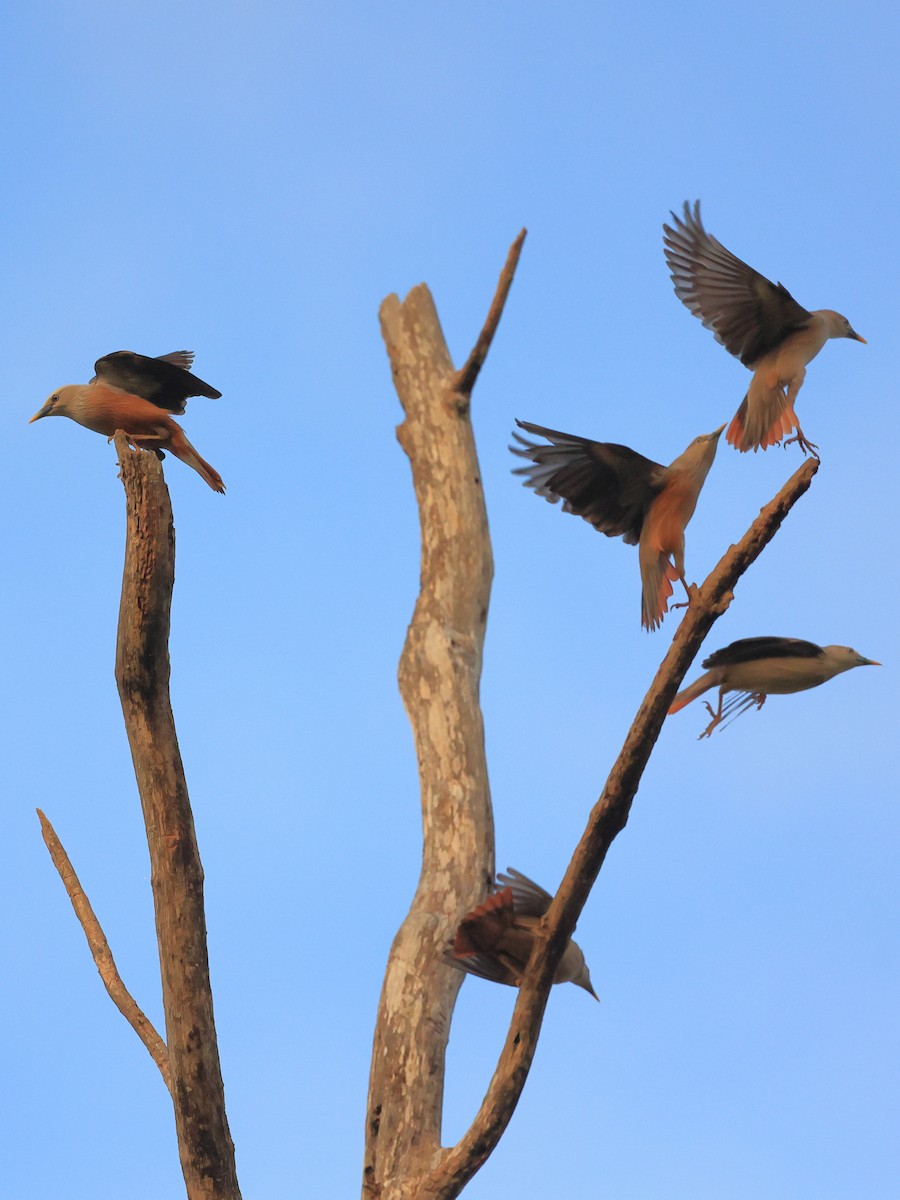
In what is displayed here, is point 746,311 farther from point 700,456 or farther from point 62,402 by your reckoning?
point 62,402

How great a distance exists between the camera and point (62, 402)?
209 inches

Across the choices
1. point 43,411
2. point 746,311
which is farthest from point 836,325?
point 43,411

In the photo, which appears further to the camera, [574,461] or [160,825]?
[574,461]

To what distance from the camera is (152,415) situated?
525 centimetres

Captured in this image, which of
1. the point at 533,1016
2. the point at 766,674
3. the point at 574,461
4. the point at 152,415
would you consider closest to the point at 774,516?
the point at 766,674

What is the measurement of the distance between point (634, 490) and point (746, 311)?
81cm

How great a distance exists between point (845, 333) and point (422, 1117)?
298 centimetres

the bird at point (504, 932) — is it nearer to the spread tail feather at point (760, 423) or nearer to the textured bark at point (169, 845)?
the textured bark at point (169, 845)

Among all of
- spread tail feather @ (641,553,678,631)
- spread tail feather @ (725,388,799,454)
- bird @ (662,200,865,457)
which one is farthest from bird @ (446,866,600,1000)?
bird @ (662,200,865,457)

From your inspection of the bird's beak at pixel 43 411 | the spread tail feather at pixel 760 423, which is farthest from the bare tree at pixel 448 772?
the bird's beak at pixel 43 411

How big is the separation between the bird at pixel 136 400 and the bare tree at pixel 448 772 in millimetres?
929

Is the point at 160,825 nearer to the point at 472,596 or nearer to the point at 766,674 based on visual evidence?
the point at 766,674

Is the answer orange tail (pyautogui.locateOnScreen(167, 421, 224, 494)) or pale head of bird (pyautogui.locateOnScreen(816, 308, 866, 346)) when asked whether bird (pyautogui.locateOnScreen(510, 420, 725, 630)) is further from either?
orange tail (pyautogui.locateOnScreen(167, 421, 224, 494))

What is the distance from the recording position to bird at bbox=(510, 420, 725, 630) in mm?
4027
